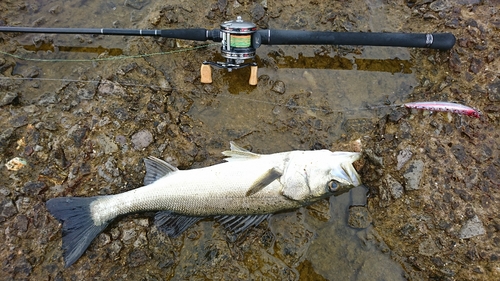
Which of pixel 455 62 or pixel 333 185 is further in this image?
pixel 455 62

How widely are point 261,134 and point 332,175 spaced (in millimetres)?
1098

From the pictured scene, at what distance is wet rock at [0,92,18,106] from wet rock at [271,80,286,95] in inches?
124

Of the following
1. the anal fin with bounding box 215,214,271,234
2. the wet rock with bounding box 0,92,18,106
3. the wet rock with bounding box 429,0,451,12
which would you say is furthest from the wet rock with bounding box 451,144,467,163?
the wet rock with bounding box 0,92,18,106

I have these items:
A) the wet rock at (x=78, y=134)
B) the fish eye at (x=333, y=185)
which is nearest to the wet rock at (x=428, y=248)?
the fish eye at (x=333, y=185)

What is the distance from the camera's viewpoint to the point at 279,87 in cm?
413

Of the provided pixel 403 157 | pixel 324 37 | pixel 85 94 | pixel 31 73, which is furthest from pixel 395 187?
pixel 31 73

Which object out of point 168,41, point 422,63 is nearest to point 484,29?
point 422,63

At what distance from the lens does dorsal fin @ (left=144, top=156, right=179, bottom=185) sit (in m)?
3.64

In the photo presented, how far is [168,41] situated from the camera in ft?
13.9

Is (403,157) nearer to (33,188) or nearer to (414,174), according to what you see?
(414,174)

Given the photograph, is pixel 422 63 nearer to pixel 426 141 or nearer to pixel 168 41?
pixel 426 141

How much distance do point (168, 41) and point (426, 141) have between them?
3.42m

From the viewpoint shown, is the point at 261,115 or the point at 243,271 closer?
the point at 243,271

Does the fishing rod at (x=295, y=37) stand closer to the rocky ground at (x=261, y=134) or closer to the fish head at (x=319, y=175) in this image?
the rocky ground at (x=261, y=134)
